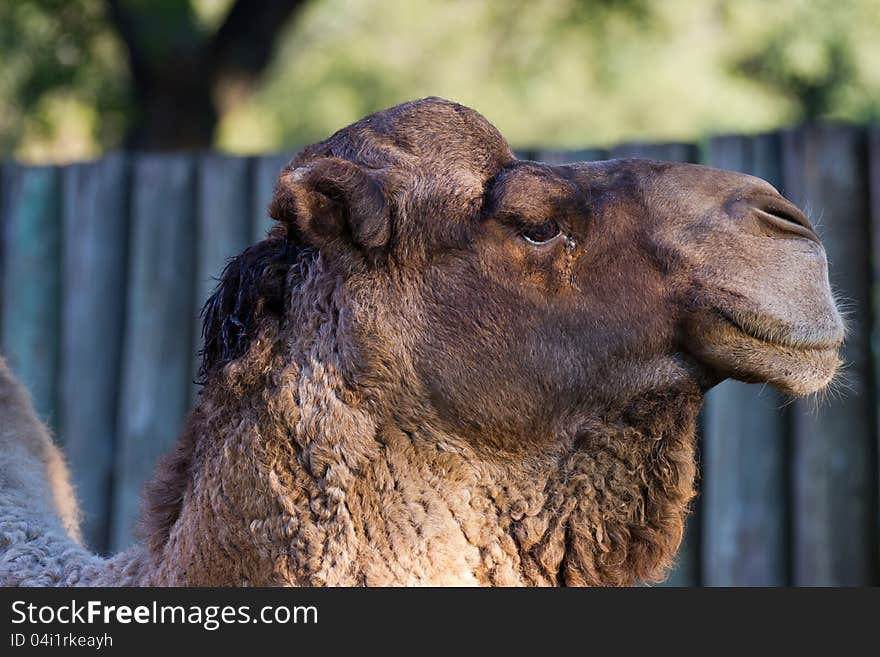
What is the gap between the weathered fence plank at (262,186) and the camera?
6.96m

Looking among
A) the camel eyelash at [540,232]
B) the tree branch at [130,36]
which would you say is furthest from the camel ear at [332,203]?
the tree branch at [130,36]

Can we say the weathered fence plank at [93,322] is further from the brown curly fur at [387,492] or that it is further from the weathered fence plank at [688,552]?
the brown curly fur at [387,492]

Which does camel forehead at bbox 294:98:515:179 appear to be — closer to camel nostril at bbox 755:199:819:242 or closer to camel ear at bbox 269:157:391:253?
camel ear at bbox 269:157:391:253

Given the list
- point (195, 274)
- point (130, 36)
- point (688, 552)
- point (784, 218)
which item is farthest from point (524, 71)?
point (784, 218)

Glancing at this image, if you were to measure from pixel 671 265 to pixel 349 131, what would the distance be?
36.1 inches

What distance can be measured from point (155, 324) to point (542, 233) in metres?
4.44

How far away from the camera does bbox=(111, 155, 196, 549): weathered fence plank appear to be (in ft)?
22.5

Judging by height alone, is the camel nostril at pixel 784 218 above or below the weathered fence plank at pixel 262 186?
below

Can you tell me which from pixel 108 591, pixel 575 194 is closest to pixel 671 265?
pixel 575 194

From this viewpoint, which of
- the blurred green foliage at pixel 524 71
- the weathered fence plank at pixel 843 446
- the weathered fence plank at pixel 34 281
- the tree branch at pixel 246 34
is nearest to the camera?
the weathered fence plank at pixel 843 446

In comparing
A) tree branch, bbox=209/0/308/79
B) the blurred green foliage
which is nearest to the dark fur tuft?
tree branch, bbox=209/0/308/79

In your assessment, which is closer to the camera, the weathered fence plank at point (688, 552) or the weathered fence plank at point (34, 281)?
the weathered fence plank at point (688, 552)

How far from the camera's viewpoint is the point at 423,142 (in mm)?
3121

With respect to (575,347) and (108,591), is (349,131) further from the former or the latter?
(108,591)
